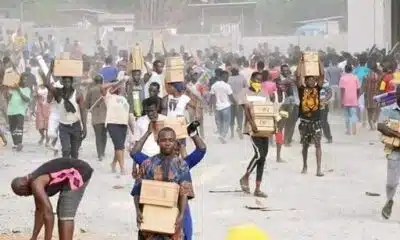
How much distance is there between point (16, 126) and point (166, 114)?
6.82 metres

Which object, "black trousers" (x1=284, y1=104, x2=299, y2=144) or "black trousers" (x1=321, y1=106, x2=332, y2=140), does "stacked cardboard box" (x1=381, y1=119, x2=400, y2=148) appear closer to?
"black trousers" (x1=284, y1=104, x2=299, y2=144)

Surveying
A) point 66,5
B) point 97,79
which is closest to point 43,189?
point 97,79

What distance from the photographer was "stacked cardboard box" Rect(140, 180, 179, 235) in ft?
21.0

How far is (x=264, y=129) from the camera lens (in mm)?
11352

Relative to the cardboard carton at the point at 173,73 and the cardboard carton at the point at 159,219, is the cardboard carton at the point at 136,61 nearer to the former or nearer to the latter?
the cardboard carton at the point at 173,73

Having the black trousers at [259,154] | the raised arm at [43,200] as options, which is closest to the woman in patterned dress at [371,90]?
the black trousers at [259,154]

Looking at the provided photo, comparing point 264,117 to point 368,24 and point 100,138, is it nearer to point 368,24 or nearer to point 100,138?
point 100,138

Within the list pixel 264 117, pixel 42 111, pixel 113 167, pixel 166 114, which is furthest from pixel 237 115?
pixel 166 114

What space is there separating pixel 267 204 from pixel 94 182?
2953 mm

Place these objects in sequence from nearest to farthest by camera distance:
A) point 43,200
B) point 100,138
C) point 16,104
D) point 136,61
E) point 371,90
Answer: point 43,200 < point 136,61 < point 100,138 < point 16,104 < point 371,90

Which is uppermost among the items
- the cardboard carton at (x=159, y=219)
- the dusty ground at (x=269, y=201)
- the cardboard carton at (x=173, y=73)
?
the cardboard carton at (x=173, y=73)

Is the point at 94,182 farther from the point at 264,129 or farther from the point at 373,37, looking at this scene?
the point at 373,37

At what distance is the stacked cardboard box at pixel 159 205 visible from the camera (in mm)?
6410

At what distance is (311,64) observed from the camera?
12.6m
